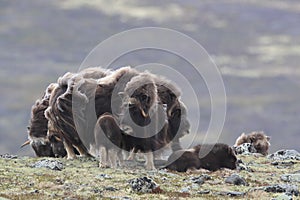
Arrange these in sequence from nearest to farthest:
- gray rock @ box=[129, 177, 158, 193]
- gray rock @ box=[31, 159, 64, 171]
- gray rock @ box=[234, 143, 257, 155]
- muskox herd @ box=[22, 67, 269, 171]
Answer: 1. gray rock @ box=[129, 177, 158, 193]
2. muskox herd @ box=[22, 67, 269, 171]
3. gray rock @ box=[31, 159, 64, 171]
4. gray rock @ box=[234, 143, 257, 155]

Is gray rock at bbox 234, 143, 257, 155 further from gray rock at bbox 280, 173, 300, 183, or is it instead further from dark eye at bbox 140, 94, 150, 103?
dark eye at bbox 140, 94, 150, 103

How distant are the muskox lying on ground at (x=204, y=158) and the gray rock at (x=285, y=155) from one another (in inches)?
329

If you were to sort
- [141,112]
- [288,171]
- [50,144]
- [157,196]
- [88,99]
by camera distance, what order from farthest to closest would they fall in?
1. [50,144]
2. [288,171]
3. [88,99]
4. [141,112]
5. [157,196]

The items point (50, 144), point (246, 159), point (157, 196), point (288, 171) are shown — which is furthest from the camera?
point (246, 159)

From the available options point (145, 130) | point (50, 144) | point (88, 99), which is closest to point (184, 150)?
point (145, 130)

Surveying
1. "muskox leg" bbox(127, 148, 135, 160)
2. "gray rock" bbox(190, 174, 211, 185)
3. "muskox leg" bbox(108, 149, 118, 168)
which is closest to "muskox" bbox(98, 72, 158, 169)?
"muskox leg" bbox(127, 148, 135, 160)

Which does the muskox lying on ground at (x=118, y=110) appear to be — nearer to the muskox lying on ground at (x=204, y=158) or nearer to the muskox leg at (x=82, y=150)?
the muskox leg at (x=82, y=150)

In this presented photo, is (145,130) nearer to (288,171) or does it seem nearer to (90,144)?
(90,144)

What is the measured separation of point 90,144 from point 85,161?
1072 millimetres

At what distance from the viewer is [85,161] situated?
24656 millimetres

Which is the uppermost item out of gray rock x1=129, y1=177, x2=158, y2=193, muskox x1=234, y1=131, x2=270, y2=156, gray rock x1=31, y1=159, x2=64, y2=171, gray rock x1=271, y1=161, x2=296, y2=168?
muskox x1=234, y1=131, x2=270, y2=156

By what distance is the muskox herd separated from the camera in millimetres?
21859

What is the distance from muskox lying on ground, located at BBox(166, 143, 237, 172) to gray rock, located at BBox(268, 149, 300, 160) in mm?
8349

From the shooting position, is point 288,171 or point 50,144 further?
point 50,144
